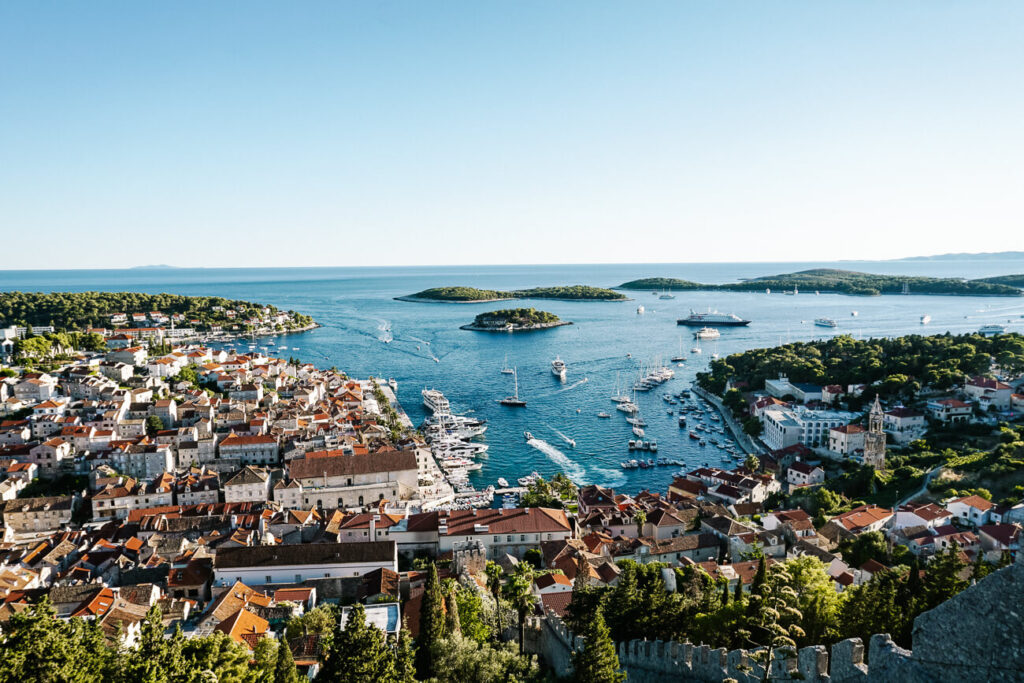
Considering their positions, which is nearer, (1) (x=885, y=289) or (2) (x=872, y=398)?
(2) (x=872, y=398)

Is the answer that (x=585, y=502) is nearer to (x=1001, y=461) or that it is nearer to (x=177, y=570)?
(x=177, y=570)

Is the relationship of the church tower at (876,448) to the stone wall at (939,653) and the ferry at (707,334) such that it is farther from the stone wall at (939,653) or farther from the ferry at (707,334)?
the ferry at (707,334)

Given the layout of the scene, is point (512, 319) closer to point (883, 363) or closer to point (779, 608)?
point (883, 363)

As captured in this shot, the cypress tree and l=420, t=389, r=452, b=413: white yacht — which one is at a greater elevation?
the cypress tree

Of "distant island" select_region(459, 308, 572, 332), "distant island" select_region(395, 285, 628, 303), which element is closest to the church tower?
"distant island" select_region(459, 308, 572, 332)

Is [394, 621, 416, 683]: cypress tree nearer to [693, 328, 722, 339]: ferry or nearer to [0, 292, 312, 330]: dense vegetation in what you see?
[693, 328, 722, 339]: ferry

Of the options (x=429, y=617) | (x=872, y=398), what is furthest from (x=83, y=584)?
(x=872, y=398)

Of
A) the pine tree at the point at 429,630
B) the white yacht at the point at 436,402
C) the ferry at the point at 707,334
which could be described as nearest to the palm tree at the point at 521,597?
the pine tree at the point at 429,630
